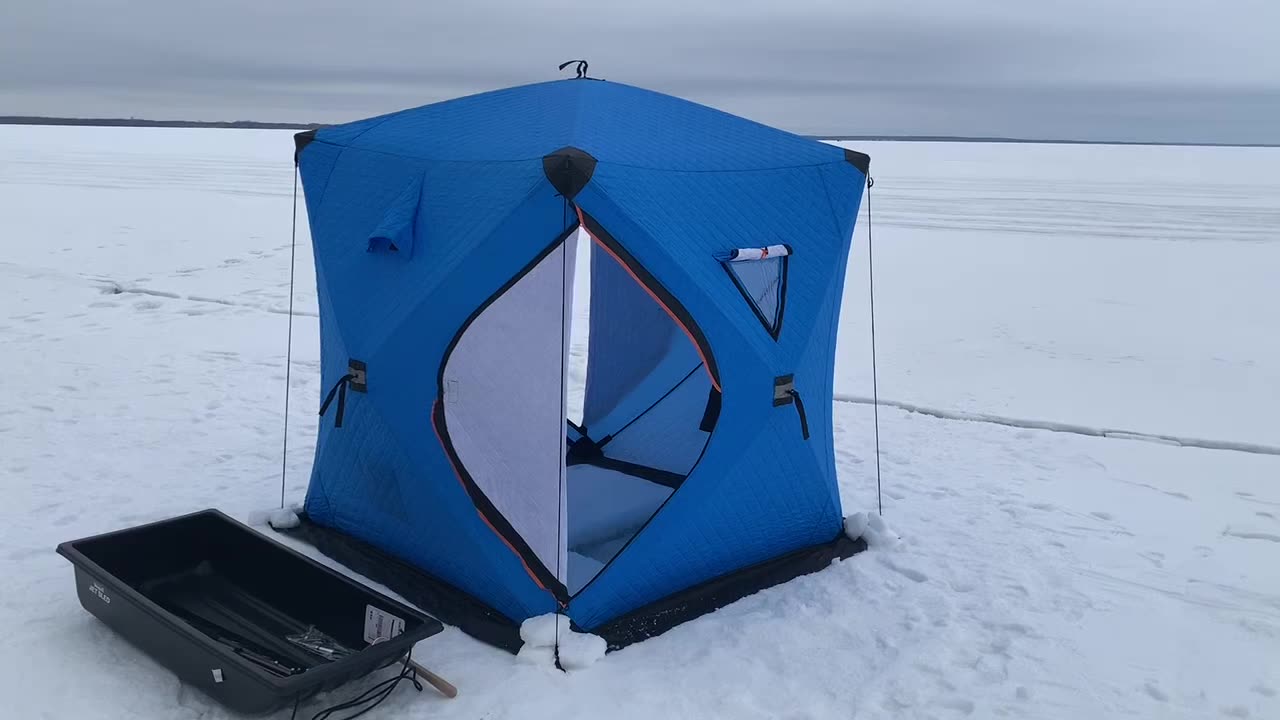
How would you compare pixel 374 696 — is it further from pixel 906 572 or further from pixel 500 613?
pixel 906 572

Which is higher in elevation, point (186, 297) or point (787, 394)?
point (186, 297)

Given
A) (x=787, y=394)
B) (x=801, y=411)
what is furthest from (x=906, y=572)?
(x=787, y=394)

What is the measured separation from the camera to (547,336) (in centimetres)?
322

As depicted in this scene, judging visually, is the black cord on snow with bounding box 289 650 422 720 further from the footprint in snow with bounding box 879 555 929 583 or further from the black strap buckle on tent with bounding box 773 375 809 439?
the footprint in snow with bounding box 879 555 929 583

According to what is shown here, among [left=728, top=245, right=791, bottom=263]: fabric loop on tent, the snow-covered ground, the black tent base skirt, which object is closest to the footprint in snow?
the snow-covered ground

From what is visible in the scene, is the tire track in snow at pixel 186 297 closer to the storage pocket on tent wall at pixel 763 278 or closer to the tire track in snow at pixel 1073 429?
the tire track in snow at pixel 1073 429

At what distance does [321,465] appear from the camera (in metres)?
3.99

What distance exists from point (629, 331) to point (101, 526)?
2.48m

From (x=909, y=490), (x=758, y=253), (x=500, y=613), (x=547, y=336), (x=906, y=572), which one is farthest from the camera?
(x=909, y=490)

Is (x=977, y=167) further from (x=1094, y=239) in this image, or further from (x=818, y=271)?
(x=818, y=271)

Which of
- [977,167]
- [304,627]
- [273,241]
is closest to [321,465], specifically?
[304,627]

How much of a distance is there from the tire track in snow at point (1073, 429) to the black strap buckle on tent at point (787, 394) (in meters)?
2.48

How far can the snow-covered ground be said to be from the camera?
3.07 metres

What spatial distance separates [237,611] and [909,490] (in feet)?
9.79
